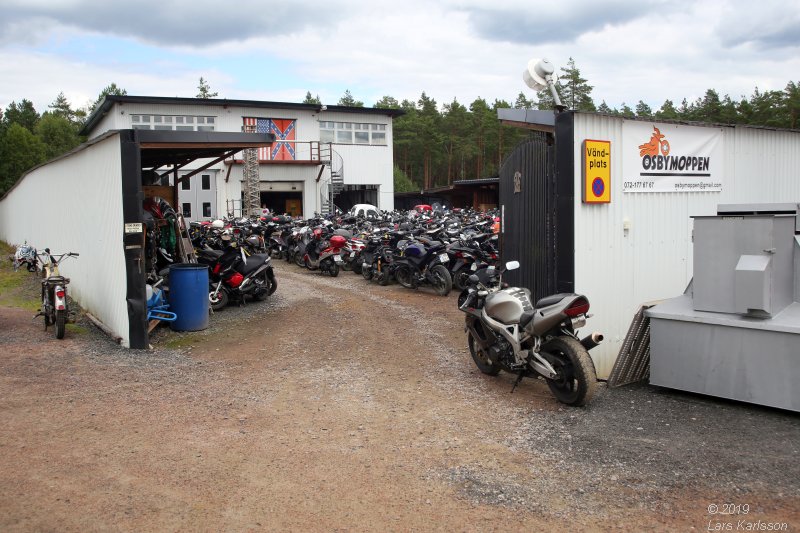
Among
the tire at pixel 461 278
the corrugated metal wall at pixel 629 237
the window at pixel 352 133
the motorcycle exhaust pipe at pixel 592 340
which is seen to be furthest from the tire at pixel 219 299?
the window at pixel 352 133

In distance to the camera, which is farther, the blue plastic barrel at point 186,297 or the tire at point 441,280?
the tire at point 441,280

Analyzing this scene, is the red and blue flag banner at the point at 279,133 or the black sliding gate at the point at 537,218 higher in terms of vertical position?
the red and blue flag banner at the point at 279,133

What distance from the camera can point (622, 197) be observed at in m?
6.36

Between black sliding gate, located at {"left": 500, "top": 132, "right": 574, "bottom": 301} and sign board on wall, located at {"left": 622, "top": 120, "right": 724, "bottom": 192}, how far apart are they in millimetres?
760

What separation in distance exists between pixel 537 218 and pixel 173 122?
87.3 ft

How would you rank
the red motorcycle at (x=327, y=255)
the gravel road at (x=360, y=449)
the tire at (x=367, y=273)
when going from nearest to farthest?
the gravel road at (x=360, y=449) < the tire at (x=367, y=273) < the red motorcycle at (x=327, y=255)

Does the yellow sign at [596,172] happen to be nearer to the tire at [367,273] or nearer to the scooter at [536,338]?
the scooter at [536,338]

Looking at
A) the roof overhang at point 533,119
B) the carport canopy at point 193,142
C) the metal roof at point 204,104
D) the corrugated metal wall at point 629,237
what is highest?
the metal roof at point 204,104

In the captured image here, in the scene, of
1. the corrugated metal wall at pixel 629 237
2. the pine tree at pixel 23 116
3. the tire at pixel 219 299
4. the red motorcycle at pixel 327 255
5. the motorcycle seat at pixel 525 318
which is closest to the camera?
the motorcycle seat at pixel 525 318

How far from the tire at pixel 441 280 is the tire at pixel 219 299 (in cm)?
347

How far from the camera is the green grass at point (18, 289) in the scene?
36.6 ft

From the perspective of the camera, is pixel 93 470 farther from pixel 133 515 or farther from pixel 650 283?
pixel 650 283

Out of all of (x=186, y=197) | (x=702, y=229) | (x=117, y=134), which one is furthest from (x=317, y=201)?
(x=702, y=229)

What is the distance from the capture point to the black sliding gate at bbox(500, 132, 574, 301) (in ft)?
19.7
